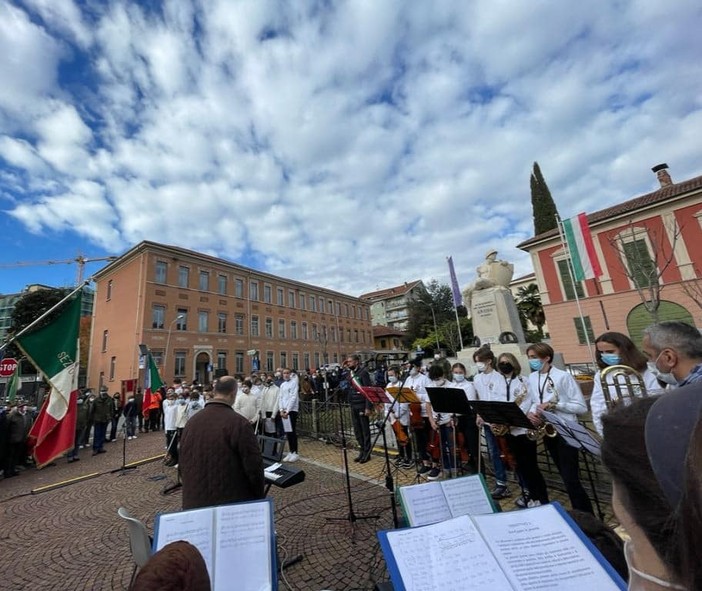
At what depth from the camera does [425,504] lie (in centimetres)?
222

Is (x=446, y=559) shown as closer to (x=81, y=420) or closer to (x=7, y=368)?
(x=81, y=420)

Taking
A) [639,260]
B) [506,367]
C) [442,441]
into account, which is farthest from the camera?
[639,260]

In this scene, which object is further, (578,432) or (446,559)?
(578,432)

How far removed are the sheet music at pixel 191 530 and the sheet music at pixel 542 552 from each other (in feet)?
5.14

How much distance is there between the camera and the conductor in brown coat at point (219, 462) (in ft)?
9.63

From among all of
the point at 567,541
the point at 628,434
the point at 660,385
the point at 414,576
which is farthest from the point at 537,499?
the point at 628,434

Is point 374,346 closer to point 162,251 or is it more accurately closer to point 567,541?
point 162,251

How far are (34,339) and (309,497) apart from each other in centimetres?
625

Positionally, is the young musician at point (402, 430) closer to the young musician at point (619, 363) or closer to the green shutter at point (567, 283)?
the young musician at point (619, 363)

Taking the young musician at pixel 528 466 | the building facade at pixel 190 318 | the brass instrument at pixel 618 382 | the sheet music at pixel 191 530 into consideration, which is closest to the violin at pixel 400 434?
the young musician at pixel 528 466

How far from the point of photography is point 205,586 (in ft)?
3.75

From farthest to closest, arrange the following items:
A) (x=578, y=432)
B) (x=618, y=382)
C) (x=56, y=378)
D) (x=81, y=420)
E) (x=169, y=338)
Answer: (x=169, y=338), (x=81, y=420), (x=56, y=378), (x=618, y=382), (x=578, y=432)

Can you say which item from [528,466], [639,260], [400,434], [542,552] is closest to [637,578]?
[542,552]

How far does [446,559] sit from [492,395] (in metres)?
4.13
